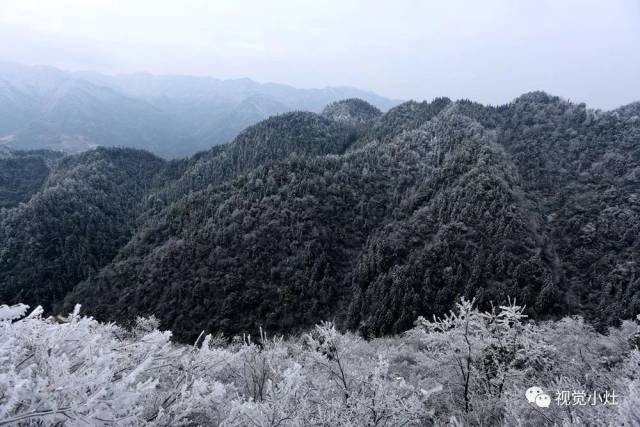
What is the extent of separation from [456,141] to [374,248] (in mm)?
48931

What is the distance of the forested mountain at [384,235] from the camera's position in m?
64.8

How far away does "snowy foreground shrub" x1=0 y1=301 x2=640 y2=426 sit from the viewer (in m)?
4.67

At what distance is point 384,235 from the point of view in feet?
275

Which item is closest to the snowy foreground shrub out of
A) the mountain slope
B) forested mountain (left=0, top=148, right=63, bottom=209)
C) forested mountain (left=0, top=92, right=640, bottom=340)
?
forested mountain (left=0, top=92, right=640, bottom=340)

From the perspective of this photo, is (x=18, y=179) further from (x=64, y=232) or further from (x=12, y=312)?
(x=12, y=312)

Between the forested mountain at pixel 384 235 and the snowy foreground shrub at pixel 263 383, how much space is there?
142ft

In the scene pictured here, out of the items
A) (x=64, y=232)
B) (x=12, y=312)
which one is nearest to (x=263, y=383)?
(x=12, y=312)

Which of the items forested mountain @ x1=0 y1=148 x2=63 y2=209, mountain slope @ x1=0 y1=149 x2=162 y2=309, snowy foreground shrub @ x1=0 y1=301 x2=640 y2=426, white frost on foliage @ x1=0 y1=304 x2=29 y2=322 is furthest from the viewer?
forested mountain @ x1=0 y1=148 x2=63 y2=209

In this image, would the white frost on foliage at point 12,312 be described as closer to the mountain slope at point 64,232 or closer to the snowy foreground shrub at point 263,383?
the snowy foreground shrub at point 263,383

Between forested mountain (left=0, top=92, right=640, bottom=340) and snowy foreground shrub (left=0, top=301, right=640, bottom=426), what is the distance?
43.4 m

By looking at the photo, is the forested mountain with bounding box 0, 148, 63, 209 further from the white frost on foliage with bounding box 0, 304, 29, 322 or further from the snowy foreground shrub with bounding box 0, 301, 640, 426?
the white frost on foliage with bounding box 0, 304, 29, 322

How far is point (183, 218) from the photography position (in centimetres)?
10881

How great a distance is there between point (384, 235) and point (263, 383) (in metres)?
71.6

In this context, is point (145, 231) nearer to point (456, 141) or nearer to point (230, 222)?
point (230, 222)
